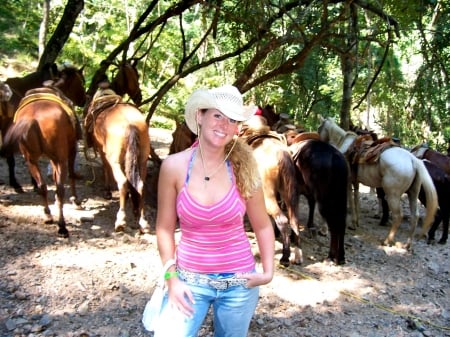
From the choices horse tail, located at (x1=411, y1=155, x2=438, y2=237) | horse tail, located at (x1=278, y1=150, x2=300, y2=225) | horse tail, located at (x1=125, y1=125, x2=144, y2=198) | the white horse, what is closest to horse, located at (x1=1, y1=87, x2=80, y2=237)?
horse tail, located at (x1=125, y1=125, x2=144, y2=198)

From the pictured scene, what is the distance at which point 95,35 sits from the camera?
871 inches

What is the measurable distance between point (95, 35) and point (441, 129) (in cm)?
1701

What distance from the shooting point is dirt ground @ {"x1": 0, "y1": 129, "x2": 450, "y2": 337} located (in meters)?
4.23

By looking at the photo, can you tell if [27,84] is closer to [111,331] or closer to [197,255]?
[111,331]

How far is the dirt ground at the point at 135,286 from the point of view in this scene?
4230 millimetres

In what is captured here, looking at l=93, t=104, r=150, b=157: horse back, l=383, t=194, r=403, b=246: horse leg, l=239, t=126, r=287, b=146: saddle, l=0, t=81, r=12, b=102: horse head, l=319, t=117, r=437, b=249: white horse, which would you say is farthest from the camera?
l=383, t=194, r=403, b=246: horse leg

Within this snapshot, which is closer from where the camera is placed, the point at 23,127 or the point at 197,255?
the point at 197,255

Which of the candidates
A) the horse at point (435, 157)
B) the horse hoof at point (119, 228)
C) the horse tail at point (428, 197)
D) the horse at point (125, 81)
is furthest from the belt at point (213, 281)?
the horse at point (435, 157)

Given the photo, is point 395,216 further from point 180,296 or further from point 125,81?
point 180,296

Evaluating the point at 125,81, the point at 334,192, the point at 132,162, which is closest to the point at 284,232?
the point at 334,192

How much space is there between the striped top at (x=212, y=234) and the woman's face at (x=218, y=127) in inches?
7.1

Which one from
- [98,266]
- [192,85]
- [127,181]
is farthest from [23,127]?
[192,85]

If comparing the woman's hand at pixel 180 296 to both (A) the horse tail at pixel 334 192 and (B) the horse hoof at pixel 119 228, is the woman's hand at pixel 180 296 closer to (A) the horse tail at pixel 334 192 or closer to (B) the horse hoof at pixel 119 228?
(B) the horse hoof at pixel 119 228

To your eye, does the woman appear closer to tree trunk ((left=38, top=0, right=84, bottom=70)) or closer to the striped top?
the striped top
